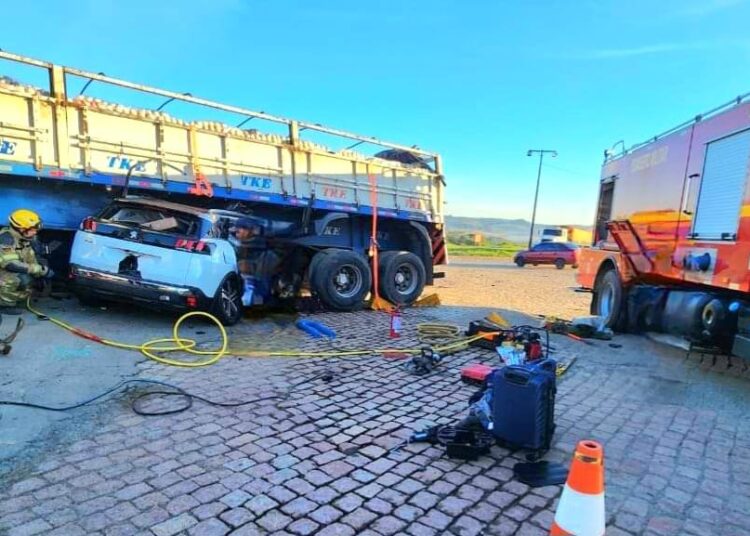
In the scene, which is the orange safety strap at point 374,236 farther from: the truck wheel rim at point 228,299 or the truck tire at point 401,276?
the truck wheel rim at point 228,299

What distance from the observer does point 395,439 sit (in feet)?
12.1

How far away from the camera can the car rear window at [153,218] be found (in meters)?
6.72

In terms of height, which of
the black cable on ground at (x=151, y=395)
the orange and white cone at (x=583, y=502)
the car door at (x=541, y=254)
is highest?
the orange and white cone at (x=583, y=502)

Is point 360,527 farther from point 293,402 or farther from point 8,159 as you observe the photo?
point 8,159

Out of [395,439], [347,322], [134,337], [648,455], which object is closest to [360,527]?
[395,439]

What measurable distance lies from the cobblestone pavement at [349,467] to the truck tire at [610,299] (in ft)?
10.9

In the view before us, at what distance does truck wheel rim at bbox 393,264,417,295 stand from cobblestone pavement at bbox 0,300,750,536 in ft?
18.6

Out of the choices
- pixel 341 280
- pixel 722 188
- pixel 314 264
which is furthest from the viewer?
pixel 341 280

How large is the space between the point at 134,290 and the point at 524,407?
5.03 m

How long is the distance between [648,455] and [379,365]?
2829 millimetres

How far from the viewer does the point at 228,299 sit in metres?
7.18

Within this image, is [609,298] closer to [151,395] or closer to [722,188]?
[722,188]

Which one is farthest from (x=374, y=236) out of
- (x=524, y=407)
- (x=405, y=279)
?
(x=524, y=407)

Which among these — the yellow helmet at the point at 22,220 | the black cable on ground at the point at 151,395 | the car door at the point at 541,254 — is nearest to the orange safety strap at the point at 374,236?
the black cable on ground at the point at 151,395
